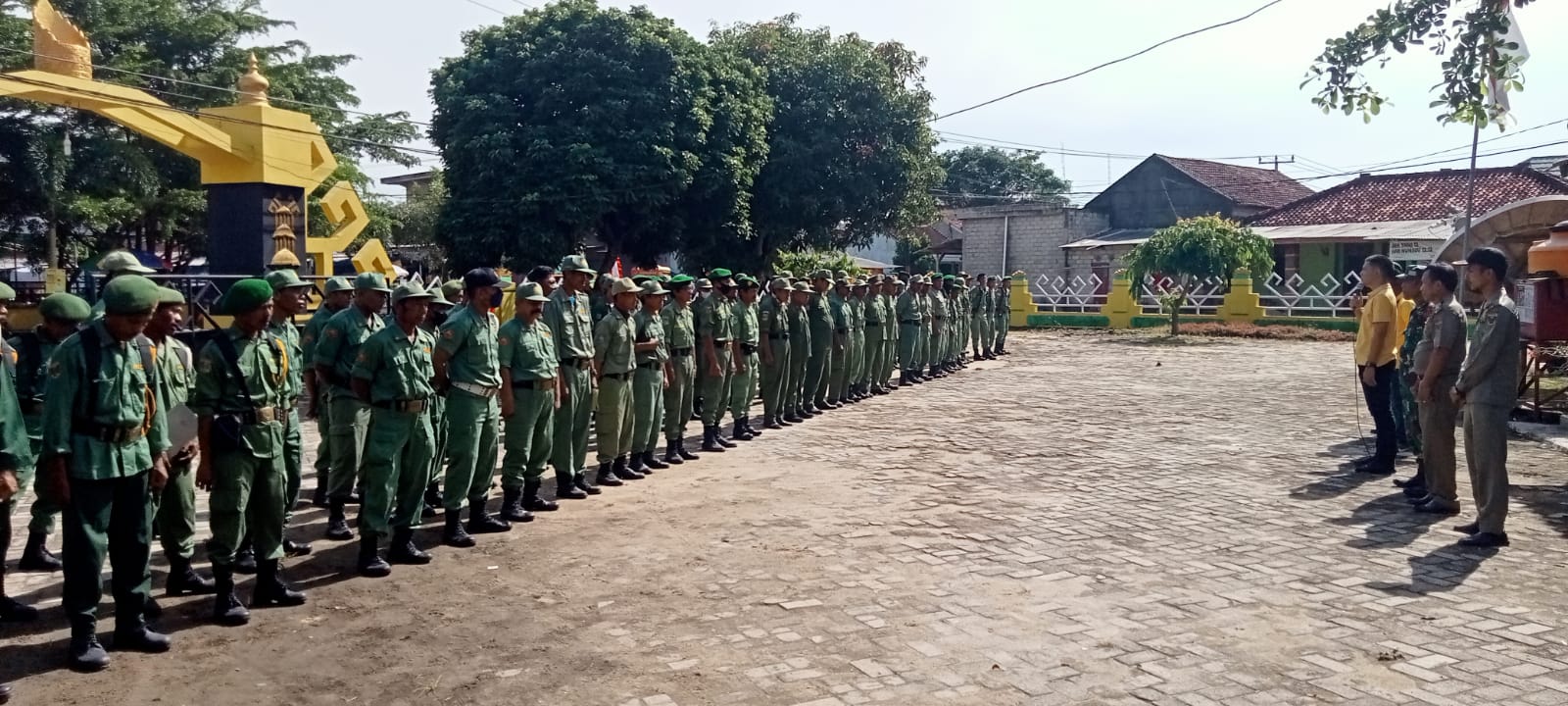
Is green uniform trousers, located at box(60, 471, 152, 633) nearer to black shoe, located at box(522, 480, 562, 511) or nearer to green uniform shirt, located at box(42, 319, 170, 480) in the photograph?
green uniform shirt, located at box(42, 319, 170, 480)

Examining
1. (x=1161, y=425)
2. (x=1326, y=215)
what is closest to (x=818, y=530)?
(x=1161, y=425)

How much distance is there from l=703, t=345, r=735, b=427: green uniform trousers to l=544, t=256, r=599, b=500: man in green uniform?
2.17 meters

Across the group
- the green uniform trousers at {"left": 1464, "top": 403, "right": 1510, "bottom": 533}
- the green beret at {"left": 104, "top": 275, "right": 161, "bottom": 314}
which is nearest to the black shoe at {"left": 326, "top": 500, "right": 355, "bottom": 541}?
the green beret at {"left": 104, "top": 275, "right": 161, "bottom": 314}

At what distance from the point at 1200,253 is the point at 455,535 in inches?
981

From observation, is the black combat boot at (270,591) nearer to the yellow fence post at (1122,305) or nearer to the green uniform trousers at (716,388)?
the green uniform trousers at (716,388)

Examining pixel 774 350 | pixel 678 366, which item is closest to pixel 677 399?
pixel 678 366

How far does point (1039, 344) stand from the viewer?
82.0 ft

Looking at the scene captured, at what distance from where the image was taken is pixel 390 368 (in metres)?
5.71

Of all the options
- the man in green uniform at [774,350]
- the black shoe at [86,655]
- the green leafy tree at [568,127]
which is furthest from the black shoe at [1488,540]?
the green leafy tree at [568,127]

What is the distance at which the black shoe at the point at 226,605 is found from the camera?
5023 millimetres

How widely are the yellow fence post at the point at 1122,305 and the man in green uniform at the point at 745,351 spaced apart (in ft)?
69.6

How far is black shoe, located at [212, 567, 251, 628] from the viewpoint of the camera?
5.02 meters

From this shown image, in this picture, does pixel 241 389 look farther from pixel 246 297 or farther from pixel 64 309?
pixel 64 309

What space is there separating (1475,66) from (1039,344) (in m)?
19.4
